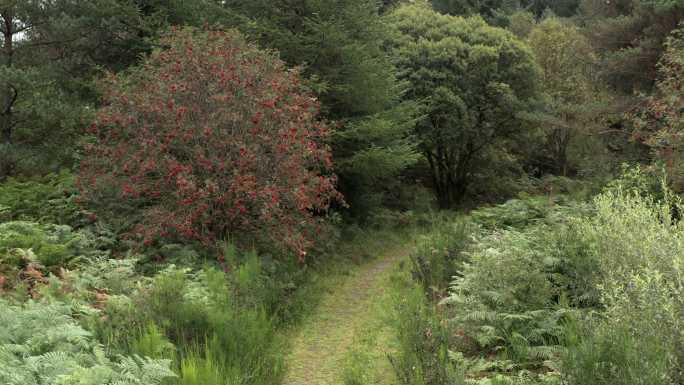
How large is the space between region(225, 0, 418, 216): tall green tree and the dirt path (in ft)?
13.3

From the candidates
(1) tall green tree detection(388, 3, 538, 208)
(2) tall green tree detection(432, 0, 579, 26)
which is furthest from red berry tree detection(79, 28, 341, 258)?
(2) tall green tree detection(432, 0, 579, 26)

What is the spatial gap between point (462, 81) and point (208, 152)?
1305 cm

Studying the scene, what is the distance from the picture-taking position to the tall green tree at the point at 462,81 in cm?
1978

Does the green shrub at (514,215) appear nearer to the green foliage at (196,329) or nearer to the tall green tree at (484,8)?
the green foliage at (196,329)

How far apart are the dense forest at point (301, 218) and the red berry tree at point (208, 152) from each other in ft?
0.16

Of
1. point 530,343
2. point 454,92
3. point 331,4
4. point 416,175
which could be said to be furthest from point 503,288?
point 416,175

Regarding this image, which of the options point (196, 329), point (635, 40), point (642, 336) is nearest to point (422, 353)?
point (642, 336)

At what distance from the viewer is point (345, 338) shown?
8078mm

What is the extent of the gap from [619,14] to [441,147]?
8.23 m

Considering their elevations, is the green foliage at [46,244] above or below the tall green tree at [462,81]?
below

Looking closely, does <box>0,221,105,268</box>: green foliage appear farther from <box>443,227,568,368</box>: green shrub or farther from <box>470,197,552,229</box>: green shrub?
<box>470,197,552,229</box>: green shrub

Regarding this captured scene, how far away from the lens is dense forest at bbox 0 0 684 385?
540 centimetres

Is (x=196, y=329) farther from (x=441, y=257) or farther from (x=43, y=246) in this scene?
(x=441, y=257)

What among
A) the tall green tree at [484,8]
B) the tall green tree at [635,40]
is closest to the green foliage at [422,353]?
the tall green tree at [635,40]
